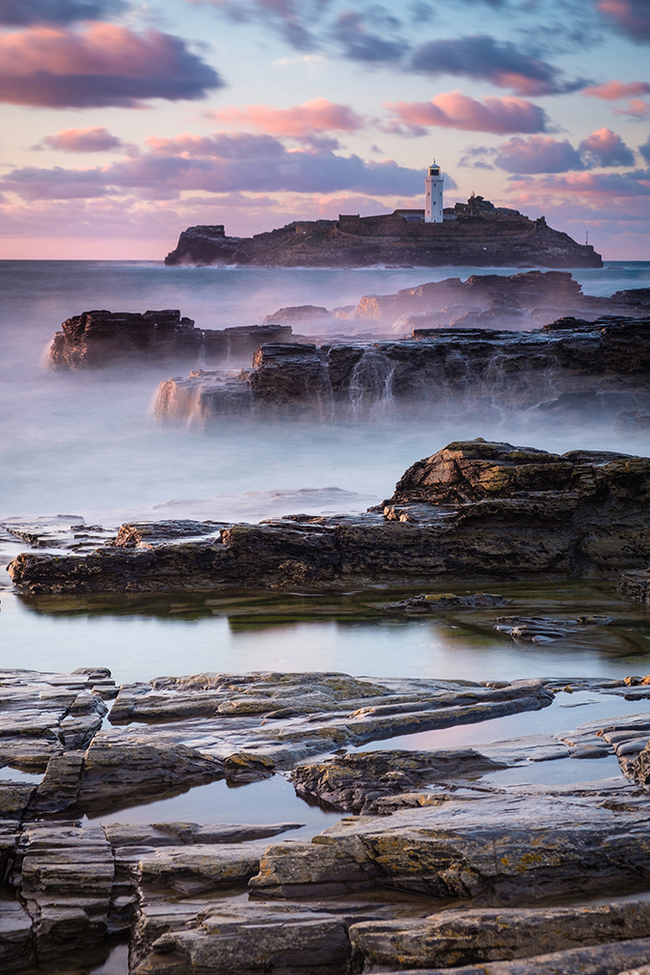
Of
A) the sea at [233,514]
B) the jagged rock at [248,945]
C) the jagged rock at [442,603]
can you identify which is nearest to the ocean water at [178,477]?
the sea at [233,514]

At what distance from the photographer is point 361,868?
3766 mm

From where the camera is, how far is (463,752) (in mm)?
5227

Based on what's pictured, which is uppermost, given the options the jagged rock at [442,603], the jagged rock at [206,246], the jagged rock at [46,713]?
the jagged rock at [206,246]

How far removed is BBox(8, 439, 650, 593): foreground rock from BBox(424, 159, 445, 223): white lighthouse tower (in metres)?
106

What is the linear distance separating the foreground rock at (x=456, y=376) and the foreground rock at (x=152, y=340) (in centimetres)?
1128

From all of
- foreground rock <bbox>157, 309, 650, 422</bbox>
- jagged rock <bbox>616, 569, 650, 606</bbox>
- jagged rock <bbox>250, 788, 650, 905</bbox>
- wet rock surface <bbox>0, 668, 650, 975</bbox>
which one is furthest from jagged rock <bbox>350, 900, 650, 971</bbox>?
foreground rock <bbox>157, 309, 650, 422</bbox>

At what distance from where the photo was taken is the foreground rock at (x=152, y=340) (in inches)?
1597

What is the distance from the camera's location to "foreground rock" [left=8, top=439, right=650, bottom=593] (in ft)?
39.3

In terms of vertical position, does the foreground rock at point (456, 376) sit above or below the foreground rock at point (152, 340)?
below

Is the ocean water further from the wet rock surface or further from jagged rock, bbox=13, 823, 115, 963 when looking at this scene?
jagged rock, bbox=13, 823, 115, 963

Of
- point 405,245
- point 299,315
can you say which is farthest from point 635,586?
point 405,245

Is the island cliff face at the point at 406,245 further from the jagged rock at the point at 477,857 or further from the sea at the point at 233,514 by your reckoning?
the jagged rock at the point at 477,857

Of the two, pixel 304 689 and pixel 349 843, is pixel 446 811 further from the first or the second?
pixel 304 689

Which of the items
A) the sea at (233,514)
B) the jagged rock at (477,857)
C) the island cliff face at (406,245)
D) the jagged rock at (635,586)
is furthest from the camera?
the island cliff face at (406,245)
